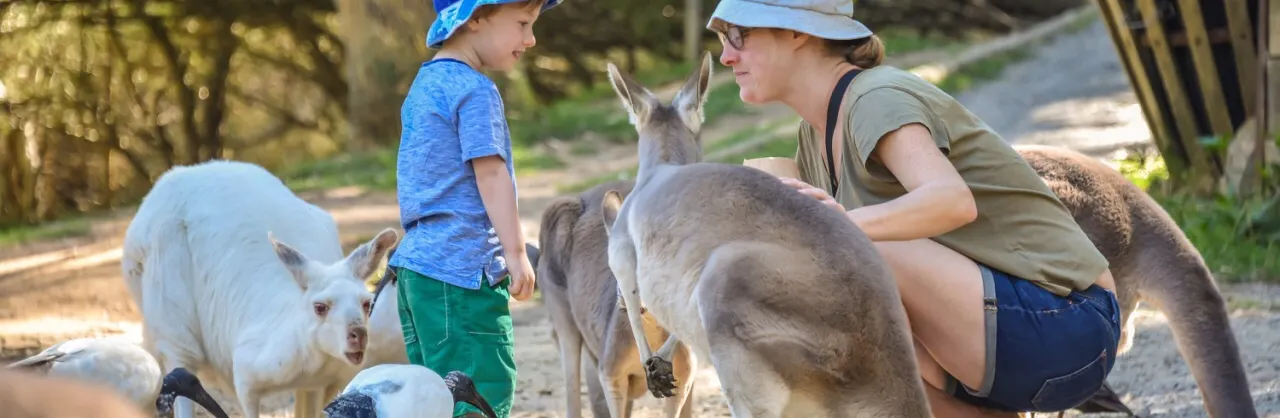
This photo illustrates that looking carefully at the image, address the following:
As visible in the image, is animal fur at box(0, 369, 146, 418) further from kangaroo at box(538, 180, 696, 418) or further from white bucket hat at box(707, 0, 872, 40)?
kangaroo at box(538, 180, 696, 418)

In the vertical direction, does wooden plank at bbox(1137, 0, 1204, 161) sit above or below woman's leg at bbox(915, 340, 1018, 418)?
below

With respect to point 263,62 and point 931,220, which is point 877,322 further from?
point 263,62

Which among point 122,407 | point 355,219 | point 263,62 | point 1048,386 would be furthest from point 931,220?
point 263,62

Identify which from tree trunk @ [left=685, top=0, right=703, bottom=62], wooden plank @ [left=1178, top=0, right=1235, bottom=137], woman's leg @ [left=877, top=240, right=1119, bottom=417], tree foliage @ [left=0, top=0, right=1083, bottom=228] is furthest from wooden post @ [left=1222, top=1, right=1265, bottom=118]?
tree trunk @ [left=685, top=0, right=703, bottom=62]

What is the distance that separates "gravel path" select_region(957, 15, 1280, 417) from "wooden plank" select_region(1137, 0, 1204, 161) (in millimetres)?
1871

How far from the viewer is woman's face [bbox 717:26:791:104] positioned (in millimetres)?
3342

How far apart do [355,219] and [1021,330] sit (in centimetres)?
624

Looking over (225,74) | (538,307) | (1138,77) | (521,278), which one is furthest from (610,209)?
(225,74)

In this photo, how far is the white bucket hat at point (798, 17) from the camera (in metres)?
3.27

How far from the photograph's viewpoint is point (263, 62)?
17234 mm

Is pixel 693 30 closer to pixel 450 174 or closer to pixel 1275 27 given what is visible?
pixel 1275 27

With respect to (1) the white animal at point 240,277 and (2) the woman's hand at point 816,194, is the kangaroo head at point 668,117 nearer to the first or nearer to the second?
(2) the woman's hand at point 816,194

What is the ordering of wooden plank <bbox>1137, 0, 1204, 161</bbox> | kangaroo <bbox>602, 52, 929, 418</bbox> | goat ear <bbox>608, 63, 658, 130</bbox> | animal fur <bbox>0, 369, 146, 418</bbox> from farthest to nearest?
wooden plank <bbox>1137, 0, 1204, 161</bbox> < goat ear <bbox>608, 63, 658, 130</bbox> < kangaroo <bbox>602, 52, 929, 418</bbox> < animal fur <bbox>0, 369, 146, 418</bbox>

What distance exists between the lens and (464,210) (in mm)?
3852
